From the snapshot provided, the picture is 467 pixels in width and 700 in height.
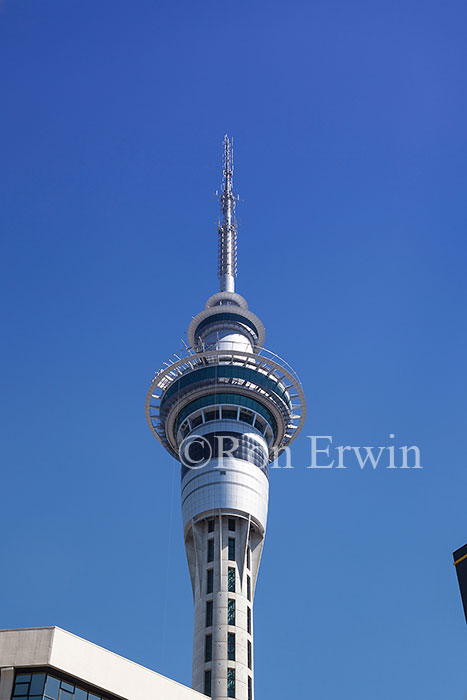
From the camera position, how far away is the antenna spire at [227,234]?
15200cm

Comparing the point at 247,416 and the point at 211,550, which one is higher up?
the point at 247,416

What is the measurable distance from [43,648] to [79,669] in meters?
2.81

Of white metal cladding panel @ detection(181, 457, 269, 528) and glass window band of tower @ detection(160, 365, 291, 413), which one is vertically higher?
glass window band of tower @ detection(160, 365, 291, 413)

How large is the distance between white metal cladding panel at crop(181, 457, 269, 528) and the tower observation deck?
0.45 feet

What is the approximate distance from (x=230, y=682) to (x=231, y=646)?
14.1ft

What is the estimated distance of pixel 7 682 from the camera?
53.4 meters

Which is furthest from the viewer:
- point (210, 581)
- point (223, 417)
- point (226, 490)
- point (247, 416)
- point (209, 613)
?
point (247, 416)

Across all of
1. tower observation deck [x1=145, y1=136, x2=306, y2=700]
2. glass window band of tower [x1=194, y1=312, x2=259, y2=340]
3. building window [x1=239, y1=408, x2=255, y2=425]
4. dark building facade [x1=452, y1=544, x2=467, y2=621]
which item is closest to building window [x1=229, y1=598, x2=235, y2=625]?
tower observation deck [x1=145, y1=136, x2=306, y2=700]

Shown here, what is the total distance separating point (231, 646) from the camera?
105m

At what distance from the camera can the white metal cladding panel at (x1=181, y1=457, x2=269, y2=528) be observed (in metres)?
116

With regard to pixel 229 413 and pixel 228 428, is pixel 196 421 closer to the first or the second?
pixel 229 413

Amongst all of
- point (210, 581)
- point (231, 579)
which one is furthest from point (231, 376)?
point (210, 581)

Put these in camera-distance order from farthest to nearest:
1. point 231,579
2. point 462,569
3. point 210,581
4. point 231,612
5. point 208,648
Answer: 1. point 210,581
2. point 231,579
3. point 231,612
4. point 208,648
5. point 462,569

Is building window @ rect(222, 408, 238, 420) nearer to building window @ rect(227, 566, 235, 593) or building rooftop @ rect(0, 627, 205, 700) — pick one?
building window @ rect(227, 566, 235, 593)
